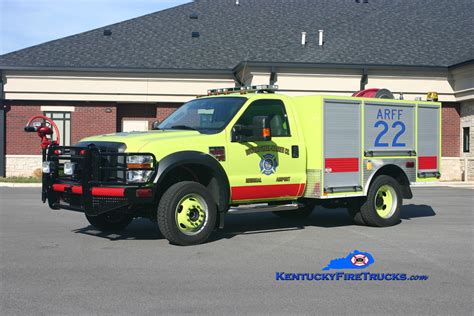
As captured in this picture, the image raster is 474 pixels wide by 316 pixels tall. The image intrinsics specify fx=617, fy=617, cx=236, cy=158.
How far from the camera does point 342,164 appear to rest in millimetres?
10469

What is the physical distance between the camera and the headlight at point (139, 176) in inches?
332

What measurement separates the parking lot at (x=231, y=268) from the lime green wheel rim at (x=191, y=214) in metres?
0.30

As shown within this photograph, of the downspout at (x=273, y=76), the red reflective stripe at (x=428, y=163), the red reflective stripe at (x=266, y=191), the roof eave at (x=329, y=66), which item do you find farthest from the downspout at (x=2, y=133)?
the red reflective stripe at (x=428, y=163)

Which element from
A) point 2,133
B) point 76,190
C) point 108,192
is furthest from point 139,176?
point 2,133

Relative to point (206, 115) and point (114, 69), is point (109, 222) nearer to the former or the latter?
point (206, 115)

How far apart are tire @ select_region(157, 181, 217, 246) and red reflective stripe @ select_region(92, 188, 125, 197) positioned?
61cm

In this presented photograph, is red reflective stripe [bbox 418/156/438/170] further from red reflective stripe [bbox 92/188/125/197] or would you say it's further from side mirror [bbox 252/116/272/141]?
red reflective stripe [bbox 92/188/125/197]

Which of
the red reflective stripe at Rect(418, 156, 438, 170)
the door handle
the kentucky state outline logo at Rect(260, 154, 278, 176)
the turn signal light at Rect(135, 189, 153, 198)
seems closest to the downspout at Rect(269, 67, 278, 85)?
the red reflective stripe at Rect(418, 156, 438, 170)

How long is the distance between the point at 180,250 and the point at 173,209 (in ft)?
1.88


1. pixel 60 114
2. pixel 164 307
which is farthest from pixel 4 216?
pixel 60 114

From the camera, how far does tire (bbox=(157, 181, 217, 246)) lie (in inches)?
337

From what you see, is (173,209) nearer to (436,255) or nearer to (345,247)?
(345,247)

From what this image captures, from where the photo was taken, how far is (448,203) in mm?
15758

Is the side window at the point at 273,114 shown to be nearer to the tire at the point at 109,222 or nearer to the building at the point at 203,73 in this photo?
the tire at the point at 109,222
